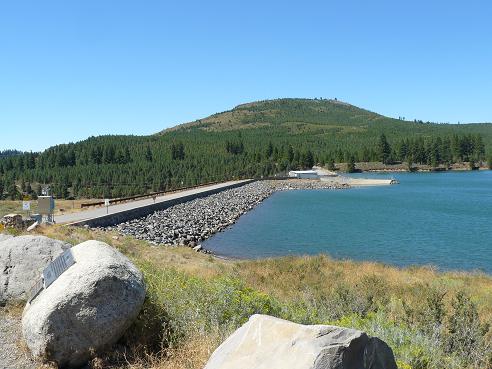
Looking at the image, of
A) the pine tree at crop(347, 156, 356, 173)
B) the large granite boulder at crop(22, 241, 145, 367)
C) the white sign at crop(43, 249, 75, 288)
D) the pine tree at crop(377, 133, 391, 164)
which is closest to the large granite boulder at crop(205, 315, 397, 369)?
the large granite boulder at crop(22, 241, 145, 367)

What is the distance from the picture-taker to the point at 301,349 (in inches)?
141

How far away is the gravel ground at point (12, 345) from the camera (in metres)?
6.15

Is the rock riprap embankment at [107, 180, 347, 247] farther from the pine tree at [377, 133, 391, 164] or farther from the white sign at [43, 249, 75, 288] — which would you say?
the pine tree at [377, 133, 391, 164]

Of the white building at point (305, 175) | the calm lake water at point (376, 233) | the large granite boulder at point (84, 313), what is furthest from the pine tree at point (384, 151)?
the large granite boulder at point (84, 313)

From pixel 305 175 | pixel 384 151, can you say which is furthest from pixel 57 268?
pixel 384 151

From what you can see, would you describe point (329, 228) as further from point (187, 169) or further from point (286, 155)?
point (286, 155)

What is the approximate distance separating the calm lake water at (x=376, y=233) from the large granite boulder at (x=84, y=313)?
22540 millimetres

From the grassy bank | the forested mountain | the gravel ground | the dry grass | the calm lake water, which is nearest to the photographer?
the grassy bank

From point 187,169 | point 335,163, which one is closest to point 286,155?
point 335,163

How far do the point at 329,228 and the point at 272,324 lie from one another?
37923mm

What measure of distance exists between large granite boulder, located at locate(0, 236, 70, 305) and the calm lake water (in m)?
21.1

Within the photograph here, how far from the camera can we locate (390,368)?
390cm

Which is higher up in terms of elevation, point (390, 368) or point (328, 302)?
point (390, 368)

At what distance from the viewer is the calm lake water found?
29.0m
